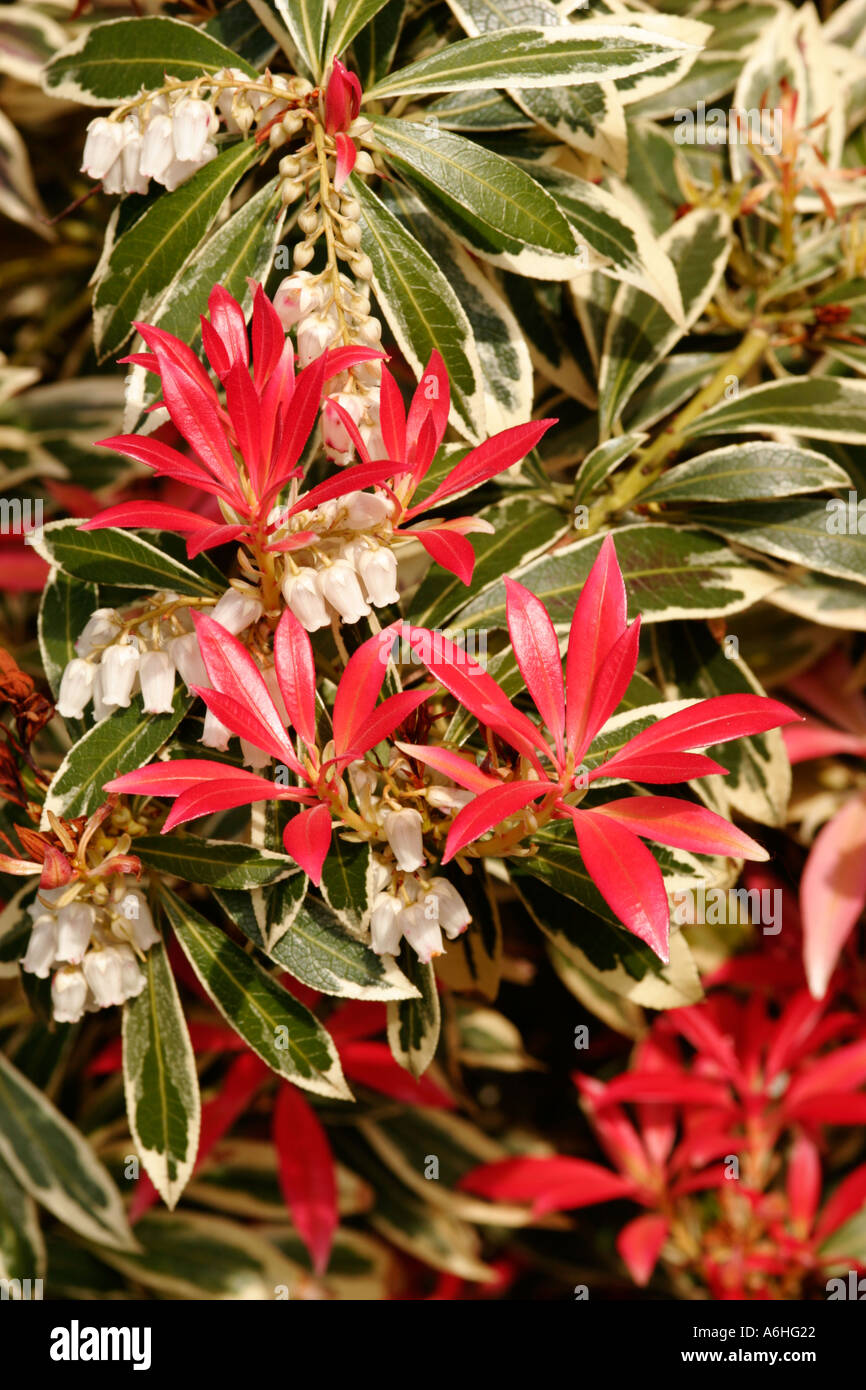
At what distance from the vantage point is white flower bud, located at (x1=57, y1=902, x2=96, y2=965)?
629 millimetres

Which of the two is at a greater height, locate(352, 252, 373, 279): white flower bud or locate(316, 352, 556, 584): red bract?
locate(352, 252, 373, 279): white flower bud

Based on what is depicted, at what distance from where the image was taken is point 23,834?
24.0 inches

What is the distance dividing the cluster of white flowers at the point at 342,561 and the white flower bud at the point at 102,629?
0.38 feet

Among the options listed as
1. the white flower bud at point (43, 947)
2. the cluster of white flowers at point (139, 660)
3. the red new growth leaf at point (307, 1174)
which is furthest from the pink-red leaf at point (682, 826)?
the red new growth leaf at point (307, 1174)

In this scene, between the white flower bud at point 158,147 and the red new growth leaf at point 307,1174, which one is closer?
the white flower bud at point 158,147

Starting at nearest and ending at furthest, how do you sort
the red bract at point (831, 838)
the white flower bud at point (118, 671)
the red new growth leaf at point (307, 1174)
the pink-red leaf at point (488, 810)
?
1. the pink-red leaf at point (488, 810)
2. the white flower bud at point (118, 671)
3. the red bract at point (831, 838)
4. the red new growth leaf at point (307, 1174)

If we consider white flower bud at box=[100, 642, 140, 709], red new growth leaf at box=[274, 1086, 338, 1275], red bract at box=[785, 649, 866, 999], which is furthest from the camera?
red new growth leaf at box=[274, 1086, 338, 1275]

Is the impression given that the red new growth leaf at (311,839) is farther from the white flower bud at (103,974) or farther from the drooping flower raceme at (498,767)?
the white flower bud at (103,974)

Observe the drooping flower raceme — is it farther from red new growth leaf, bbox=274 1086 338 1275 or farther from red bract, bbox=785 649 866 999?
red new growth leaf, bbox=274 1086 338 1275

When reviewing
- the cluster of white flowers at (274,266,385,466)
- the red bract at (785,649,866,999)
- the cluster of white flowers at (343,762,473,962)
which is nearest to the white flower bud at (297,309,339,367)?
the cluster of white flowers at (274,266,385,466)

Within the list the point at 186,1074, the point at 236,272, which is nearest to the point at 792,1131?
the point at 186,1074

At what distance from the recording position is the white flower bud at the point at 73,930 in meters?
0.63

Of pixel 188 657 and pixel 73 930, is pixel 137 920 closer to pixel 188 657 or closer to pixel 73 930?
pixel 73 930

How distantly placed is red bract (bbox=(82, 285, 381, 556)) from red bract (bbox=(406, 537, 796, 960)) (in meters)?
0.11
